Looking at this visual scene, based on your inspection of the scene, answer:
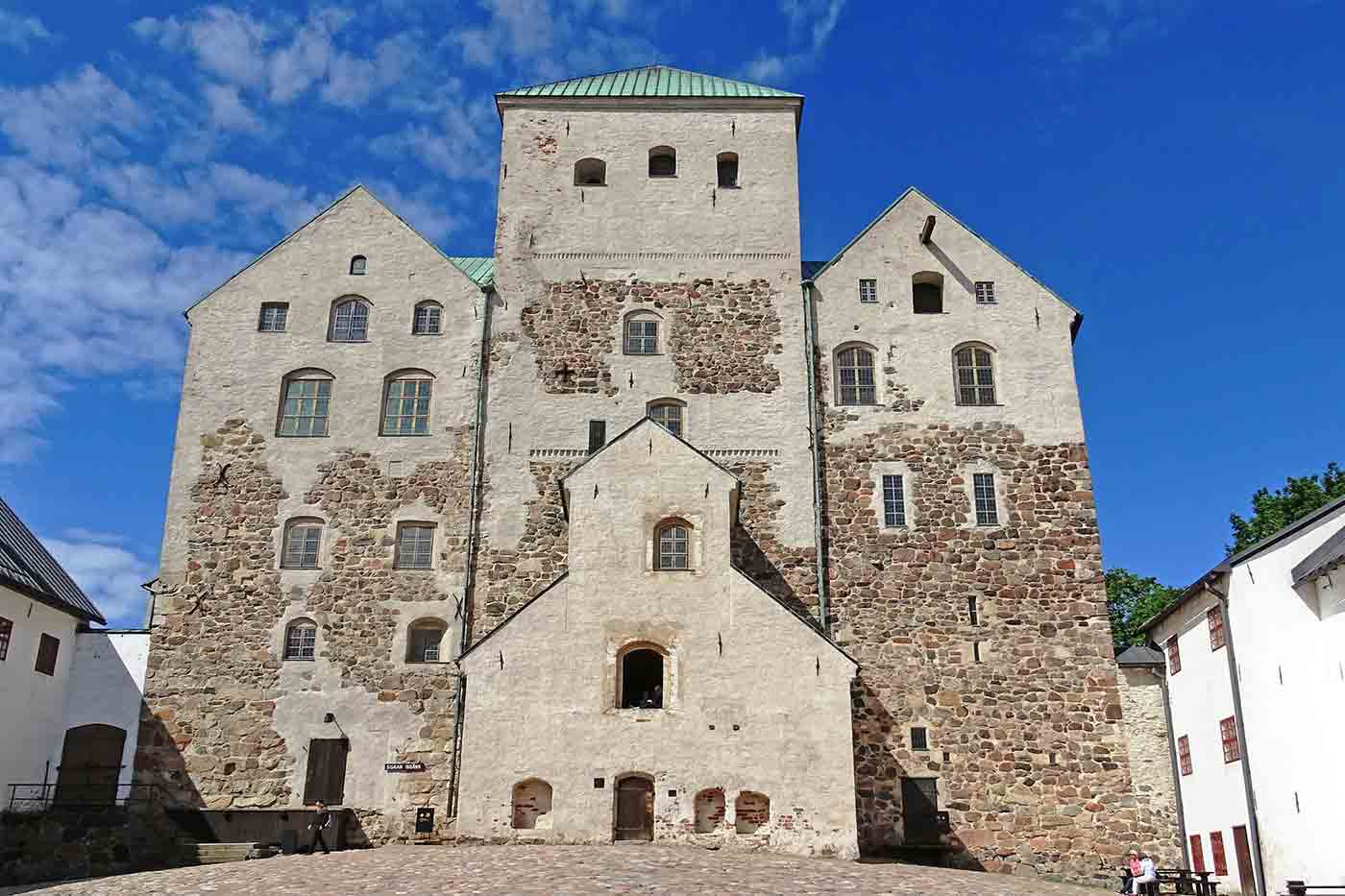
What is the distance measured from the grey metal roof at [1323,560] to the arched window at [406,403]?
18947 mm

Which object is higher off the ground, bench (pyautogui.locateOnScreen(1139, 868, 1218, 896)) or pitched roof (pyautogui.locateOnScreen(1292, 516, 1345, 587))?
pitched roof (pyautogui.locateOnScreen(1292, 516, 1345, 587))

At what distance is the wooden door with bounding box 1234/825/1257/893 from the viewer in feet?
73.4

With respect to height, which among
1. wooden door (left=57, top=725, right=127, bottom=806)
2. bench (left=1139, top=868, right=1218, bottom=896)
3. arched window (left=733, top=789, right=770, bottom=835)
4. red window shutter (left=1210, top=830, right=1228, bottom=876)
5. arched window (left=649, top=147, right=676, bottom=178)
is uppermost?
arched window (left=649, top=147, right=676, bottom=178)

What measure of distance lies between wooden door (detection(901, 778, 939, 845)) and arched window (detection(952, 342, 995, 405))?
Result: 9.15 metres

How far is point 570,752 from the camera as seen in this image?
23.3m

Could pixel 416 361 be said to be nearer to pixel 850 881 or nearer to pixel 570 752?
pixel 570 752

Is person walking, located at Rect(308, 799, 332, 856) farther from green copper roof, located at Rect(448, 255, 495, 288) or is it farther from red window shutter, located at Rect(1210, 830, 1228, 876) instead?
red window shutter, located at Rect(1210, 830, 1228, 876)

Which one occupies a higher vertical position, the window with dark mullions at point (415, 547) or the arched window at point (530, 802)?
the window with dark mullions at point (415, 547)

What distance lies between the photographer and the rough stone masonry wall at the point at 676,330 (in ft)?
95.3

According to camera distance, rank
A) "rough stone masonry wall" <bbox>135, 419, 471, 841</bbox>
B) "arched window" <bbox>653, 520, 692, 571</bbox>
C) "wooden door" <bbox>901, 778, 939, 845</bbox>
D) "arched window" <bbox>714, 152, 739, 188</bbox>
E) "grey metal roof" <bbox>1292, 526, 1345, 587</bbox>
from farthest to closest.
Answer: "arched window" <bbox>714, 152, 739, 188</bbox>
"rough stone masonry wall" <bbox>135, 419, 471, 841</bbox>
"wooden door" <bbox>901, 778, 939, 845</bbox>
"arched window" <bbox>653, 520, 692, 571</bbox>
"grey metal roof" <bbox>1292, 526, 1345, 587</bbox>

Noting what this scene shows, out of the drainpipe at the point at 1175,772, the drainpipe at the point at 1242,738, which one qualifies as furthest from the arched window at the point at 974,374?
the drainpipe at the point at 1175,772

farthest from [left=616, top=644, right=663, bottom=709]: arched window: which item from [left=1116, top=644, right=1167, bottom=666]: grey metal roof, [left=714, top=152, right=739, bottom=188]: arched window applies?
[left=714, top=152, right=739, bottom=188]: arched window

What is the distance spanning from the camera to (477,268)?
32.7m

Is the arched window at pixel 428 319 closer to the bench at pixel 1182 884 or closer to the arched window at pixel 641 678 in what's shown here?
the arched window at pixel 641 678
